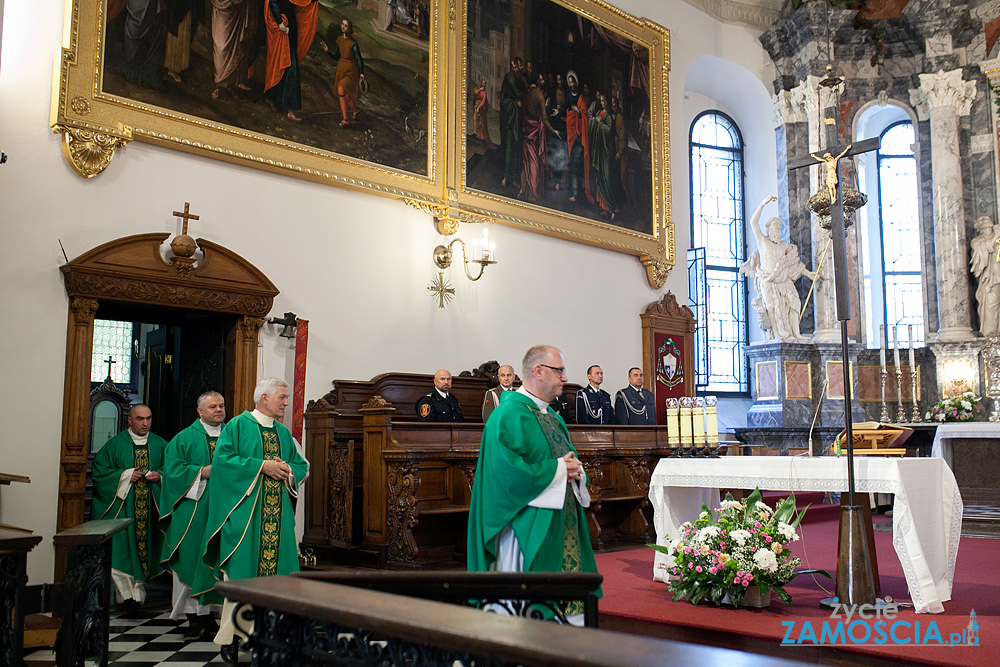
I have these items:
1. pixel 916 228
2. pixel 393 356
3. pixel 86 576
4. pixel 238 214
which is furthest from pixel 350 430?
pixel 916 228

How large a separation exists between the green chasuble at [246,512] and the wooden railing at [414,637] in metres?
3.23

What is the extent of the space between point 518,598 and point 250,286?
5956 millimetres

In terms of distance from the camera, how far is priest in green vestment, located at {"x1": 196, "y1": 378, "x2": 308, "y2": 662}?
17.0ft

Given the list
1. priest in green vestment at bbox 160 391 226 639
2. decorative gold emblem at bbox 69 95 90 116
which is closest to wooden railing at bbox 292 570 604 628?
priest in green vestment at bbox 160 391 226 639

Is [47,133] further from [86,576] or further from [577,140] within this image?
[577,140]

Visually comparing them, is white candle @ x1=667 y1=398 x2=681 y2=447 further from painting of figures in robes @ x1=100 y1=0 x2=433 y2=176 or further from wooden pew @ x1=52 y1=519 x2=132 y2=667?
painting of figures in robes @ x1=100 y1=0 x2=433 y2=176

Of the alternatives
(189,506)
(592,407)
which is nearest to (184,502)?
(189,506)

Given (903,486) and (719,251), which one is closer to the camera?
(903,486)

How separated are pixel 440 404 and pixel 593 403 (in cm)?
213

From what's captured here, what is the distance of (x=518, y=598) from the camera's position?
8.09ft

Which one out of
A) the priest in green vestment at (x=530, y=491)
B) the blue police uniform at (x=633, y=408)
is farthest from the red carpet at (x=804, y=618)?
the blue police uniform at (x=633, y=408)

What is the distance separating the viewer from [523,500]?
3859 millimetres

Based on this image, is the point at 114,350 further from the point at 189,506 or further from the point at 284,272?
the point at 189,506

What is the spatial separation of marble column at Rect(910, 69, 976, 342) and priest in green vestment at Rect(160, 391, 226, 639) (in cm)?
1139
